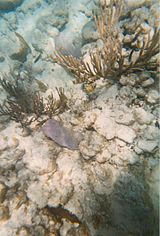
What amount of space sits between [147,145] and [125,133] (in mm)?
285

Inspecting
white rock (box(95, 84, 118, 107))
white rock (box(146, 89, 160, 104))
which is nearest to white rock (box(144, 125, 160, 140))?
white rock (box(146, 89, 160, 104))

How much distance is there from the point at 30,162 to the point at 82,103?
1.04m

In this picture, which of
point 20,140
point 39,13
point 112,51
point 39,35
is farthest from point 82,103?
point 39,13

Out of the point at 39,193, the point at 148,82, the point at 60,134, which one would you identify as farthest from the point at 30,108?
the point at 148,82

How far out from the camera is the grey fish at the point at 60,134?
98.8 inches

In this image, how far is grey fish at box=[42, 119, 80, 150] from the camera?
2510 millimetres

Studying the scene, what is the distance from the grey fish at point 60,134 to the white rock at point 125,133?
1.73 ft

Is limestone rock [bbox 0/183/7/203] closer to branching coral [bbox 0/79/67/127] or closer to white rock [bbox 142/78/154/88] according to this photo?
branching coral [bbox 0/79/67/127]

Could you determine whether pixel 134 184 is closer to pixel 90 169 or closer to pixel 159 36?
pixel 90 169

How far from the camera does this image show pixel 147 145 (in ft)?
7.43

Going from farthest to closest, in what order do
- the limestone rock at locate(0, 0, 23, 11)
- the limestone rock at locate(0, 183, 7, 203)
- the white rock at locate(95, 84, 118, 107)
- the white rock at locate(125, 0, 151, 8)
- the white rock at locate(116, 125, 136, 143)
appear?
the limestone rock at locate(0, 0, 23, 11) < the white rock at locate(125, 0, 151, 8) < the white rock at locate(95, 84, 118, 107) < the white rock at locate(116, 125, 136, 143) < the limestone rock at locate(0, 183, 7, 203)

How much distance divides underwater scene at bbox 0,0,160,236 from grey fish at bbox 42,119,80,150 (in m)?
0.01

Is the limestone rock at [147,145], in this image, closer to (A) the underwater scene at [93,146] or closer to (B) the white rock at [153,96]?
(A) the underwater scene at [93,146]

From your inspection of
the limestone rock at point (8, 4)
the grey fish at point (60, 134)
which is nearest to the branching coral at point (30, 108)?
the grey fish at point (60, 134)
